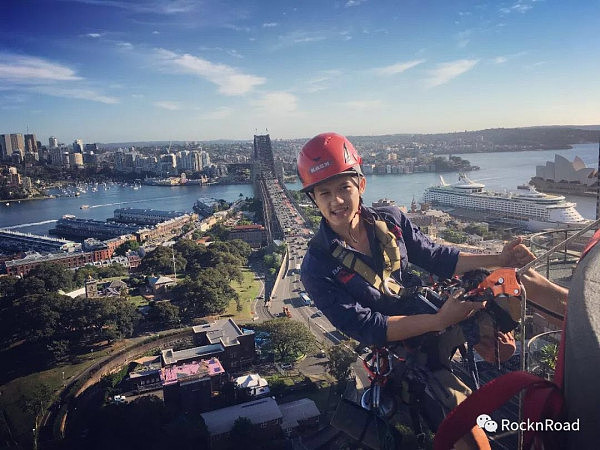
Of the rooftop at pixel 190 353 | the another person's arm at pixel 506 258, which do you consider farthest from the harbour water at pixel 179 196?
the another person's arm at pixel 506 258

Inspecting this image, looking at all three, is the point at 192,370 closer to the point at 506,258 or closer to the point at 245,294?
the point at 245,294

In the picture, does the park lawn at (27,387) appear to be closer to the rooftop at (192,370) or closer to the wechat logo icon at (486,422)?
the rooftop at (192,370)

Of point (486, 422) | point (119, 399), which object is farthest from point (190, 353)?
point (486, 422)

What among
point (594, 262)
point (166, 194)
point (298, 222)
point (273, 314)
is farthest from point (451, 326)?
point (166, 194)

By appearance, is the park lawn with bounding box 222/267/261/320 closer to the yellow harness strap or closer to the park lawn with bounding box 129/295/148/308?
the park lawn with bounding box 129/295/148/308

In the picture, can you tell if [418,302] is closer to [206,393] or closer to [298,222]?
[206,393]

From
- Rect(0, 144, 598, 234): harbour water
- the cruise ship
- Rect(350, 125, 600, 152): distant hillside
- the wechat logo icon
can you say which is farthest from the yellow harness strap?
Rect(350, 125, 600, 152): distant hillside

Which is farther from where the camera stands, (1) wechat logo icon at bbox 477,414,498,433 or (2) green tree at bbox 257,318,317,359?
(2) green tree at bbox 257,318,317,359
